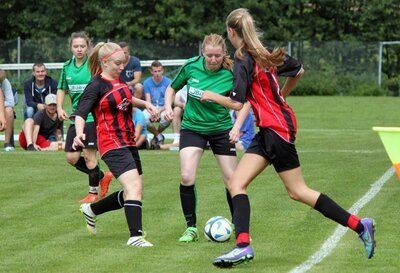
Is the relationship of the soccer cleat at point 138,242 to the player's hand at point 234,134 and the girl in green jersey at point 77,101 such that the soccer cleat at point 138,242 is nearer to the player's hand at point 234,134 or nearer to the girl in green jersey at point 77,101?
the player's hand at point 234,134

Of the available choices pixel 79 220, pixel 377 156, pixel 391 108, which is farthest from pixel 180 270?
pixel 391 108

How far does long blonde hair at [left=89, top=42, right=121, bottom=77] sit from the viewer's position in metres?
9.53

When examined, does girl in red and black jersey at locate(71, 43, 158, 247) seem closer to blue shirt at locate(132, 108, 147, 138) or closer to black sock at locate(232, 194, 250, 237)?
black sock at locate(232, 194, 250, 237)

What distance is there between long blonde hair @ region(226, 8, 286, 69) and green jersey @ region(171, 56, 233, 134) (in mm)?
1419

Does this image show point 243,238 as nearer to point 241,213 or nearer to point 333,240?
point 241,213

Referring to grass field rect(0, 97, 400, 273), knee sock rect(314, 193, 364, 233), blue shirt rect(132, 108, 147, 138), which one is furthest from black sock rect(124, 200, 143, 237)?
blue shirt rect(132, 108, 147, 138)

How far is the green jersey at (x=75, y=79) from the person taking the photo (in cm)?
1261

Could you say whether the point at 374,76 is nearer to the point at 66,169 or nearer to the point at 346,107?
the point at 346,107

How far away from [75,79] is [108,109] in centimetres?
322

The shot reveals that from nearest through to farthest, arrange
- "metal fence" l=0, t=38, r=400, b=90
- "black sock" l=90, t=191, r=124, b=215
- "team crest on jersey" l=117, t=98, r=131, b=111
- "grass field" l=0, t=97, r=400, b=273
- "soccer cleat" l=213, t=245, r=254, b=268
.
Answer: "soccer cleat" l=213, t=245, r=254, b=268
"grass field" l=0, t=97, r=400, b=273
"team crest on jersey" l=117, t=98, r=131, b=111
"black sock" l=90, t=191, r=124, b=215
"metal fence" l=0, t=38, r=400, b=90

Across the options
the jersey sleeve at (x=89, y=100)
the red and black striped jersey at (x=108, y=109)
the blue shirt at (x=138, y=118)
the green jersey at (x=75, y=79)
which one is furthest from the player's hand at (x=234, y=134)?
the blue shirt at (x=138, y=118)

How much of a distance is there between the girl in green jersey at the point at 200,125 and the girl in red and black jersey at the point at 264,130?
1316mm

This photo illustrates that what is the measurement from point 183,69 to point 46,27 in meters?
37.9

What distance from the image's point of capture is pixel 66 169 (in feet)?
52.7
